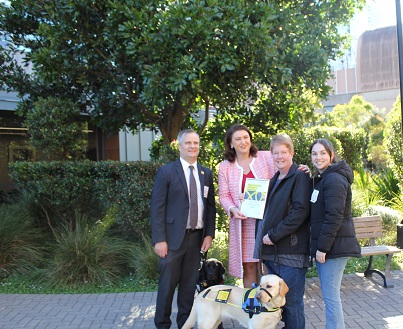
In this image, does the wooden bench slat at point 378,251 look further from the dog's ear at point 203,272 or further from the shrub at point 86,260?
the shrub at point 86,260

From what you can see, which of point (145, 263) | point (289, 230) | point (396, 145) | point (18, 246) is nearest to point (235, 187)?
point (289, 230)

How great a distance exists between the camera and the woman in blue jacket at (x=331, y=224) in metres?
3.57

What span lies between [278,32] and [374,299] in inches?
185

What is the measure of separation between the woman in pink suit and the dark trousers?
419mm

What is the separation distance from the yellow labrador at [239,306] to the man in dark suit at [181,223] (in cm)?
45

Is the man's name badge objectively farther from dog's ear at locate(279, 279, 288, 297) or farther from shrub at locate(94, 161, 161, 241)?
shrub at locate(94, 161, 161, 241)

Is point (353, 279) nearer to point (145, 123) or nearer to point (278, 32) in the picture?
point (278, 32)

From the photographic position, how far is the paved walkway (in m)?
4.93

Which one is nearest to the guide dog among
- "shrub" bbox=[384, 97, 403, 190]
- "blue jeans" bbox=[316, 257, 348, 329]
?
"blue jeans" bbox=[316, 257, 348, 329]

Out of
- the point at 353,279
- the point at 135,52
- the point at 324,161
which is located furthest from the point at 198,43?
the point at 353,279

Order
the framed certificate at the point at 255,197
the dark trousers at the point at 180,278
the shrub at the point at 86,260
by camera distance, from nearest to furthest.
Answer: the framed certificate at the point at 255,197, the dark trousers at the point at 180,278, the shrub at the point at 86,260

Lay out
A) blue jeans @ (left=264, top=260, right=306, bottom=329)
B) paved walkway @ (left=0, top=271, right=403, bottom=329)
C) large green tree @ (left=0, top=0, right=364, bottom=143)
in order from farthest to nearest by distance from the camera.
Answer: large green tree @ (left=0, top=0, right=364, bottom=143), paved walkway @ (left=0, top=271, right=403, bottom=329), blue jeans @ (left=264, top=260, right=306, bottom=329)

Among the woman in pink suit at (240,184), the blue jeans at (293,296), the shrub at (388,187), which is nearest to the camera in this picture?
the blue jeans at (293,296)

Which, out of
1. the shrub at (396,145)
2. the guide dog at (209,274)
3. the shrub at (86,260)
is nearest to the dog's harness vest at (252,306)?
the guide dog at (209,274)
